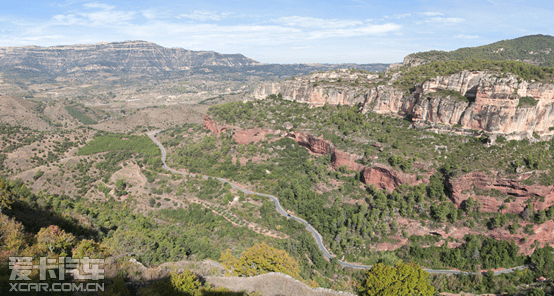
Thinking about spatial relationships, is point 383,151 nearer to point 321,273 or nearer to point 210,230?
point 321,273

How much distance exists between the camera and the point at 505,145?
5853 cm

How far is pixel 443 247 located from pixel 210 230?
1835 inches

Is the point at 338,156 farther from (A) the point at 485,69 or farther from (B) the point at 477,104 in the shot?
(A) the point at 485,69

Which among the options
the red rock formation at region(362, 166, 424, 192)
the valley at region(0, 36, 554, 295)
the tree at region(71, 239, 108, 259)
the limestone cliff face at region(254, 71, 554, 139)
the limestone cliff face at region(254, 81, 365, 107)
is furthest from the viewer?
the limestone cliff face at region(254, 81, 365, 107)

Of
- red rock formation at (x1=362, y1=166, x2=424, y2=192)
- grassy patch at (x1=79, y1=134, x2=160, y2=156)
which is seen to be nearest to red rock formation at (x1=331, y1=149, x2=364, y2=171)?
red rock formation at (x1=362, y1=166, x2=424, y2=192)

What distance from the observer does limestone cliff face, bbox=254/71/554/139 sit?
195 ft

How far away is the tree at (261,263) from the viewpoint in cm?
3807

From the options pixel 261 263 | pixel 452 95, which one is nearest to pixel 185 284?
pixel 261 263

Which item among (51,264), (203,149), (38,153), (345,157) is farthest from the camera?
(203,149)

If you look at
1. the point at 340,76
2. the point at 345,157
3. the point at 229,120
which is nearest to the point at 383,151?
the point at 345,157

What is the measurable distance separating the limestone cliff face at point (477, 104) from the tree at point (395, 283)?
42.3m

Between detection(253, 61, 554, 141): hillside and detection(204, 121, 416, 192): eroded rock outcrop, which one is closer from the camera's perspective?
detection(253, 61, 554, 141): hillside

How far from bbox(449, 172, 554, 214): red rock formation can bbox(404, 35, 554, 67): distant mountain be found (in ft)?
224

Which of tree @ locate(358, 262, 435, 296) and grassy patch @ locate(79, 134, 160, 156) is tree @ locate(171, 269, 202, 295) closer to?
tree @ locate(358, 262, 435, 296)
